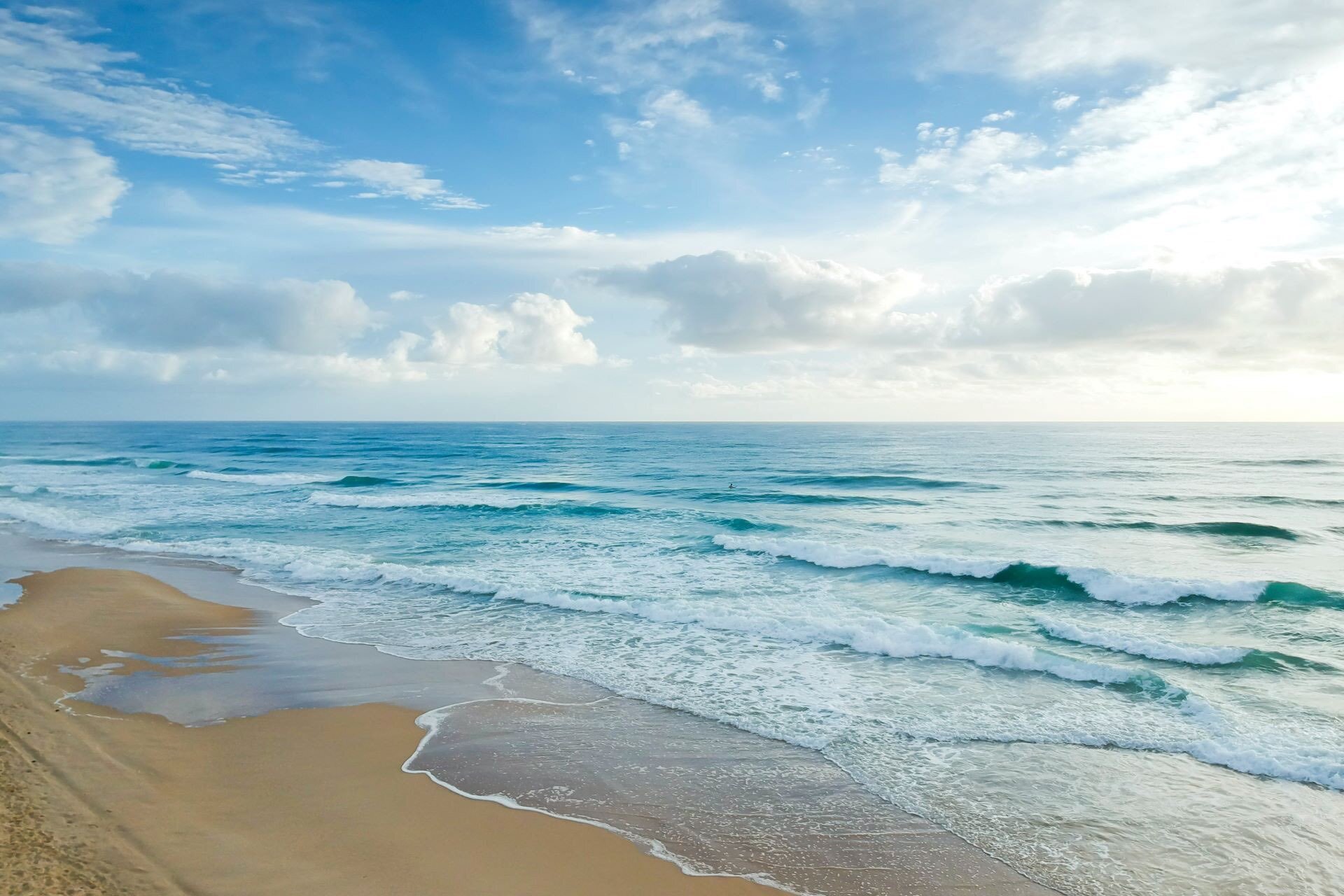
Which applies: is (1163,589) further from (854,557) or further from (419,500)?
(419,500)

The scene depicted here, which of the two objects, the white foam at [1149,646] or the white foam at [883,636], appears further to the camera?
the white foam at [1149,646]

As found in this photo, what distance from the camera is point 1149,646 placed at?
12820 millimetres

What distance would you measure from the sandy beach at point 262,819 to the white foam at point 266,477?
35435 mm

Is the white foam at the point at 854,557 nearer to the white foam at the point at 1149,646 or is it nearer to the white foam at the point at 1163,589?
the white foam at the point at 1163,589

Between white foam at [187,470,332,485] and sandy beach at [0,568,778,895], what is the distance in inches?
1395

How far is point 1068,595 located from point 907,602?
4.27 meters

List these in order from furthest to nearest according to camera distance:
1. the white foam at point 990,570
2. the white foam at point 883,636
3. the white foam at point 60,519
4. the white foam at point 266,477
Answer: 1. the white foam at point 266,477
2. the white foam at point 60,519
3. the white foam at point 990,570
4. the white foam at point 883,636

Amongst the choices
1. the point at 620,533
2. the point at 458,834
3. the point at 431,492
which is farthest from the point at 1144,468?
the point at 458,834

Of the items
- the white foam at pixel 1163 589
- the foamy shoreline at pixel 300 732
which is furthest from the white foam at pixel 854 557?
the foamy shoreline at pixel 300 732

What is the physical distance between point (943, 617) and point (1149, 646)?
3.60 m

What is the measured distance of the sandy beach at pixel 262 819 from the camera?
19.4 ft

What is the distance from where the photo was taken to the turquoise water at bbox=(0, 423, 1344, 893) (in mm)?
7656

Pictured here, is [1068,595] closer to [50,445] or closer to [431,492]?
[431,492]

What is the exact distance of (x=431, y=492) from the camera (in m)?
38.4
